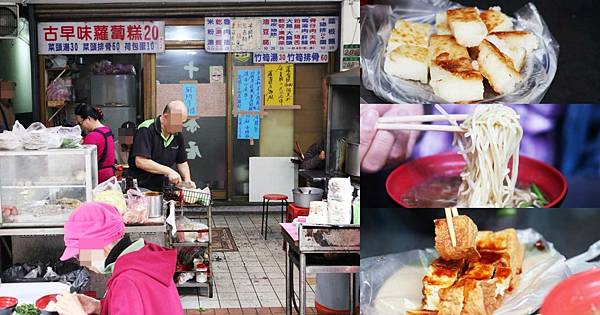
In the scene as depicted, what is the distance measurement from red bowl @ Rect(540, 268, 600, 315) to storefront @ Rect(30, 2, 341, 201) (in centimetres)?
806

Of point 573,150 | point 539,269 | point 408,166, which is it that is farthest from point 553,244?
point 408,166

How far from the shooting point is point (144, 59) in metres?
11.2

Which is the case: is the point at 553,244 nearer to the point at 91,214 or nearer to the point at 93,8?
the point at 91,214

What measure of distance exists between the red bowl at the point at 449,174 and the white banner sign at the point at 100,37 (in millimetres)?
8220

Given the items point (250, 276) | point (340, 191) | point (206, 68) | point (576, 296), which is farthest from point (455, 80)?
point (206, 68)

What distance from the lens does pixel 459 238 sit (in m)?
3.50

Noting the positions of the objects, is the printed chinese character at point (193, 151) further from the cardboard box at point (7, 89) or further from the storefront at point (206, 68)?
the cardboard box at point (7, 89)

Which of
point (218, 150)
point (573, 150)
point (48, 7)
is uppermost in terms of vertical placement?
point (48, 7)

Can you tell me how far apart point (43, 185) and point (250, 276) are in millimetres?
2961

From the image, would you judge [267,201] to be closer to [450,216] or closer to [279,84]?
[279,84]

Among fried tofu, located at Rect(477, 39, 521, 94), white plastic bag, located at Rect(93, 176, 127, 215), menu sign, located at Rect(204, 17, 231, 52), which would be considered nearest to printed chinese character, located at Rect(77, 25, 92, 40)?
menu sign, located at Rect(204, 17, 231, 52)

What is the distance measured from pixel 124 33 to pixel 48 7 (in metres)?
1.23

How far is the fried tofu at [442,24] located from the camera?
3443mm

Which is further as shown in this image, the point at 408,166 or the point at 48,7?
the point at 48,7
